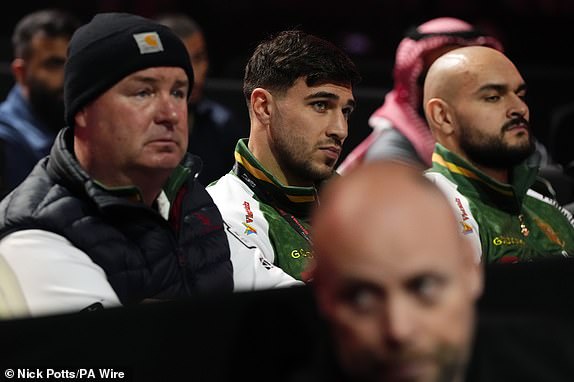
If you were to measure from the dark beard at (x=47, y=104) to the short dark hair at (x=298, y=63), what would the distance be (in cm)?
174

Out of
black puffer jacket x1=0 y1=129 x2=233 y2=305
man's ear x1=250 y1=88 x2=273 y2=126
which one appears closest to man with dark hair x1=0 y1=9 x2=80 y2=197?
man's ear x1=250 y1=88 x2=273 y2=126

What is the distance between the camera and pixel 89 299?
2109 millimetres

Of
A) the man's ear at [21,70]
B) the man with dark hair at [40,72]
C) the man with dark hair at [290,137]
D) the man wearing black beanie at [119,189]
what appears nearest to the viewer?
the man wearing black beanie at [119,189]

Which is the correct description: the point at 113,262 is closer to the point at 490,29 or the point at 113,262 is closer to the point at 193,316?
the point at 193,316

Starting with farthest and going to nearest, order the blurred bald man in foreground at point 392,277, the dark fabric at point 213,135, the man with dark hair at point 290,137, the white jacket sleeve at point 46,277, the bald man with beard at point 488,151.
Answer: the dark fabric at point 213,135, the bald man with beard at point 488,151, the man with dark hair at point 290,137, the white jacket sleeve at point 46,277, the blurred bald man in foreground at point 392,277

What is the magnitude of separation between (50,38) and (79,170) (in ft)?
7.51

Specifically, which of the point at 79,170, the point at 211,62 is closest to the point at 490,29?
the point at 211,62

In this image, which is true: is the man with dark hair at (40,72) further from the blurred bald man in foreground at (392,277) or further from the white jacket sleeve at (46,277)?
the blurred bald man in foreground at (392,277)

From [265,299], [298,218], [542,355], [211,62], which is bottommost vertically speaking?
[211,62]

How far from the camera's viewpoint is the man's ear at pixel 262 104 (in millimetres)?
2812

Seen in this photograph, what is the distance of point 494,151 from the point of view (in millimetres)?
3074

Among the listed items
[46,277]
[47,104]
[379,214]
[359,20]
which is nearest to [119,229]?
[46,277]

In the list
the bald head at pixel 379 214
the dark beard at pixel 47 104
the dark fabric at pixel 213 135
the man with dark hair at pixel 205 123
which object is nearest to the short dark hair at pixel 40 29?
the dark beard at pixel 47 104

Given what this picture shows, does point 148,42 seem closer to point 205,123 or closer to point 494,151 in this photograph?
point 494,151
